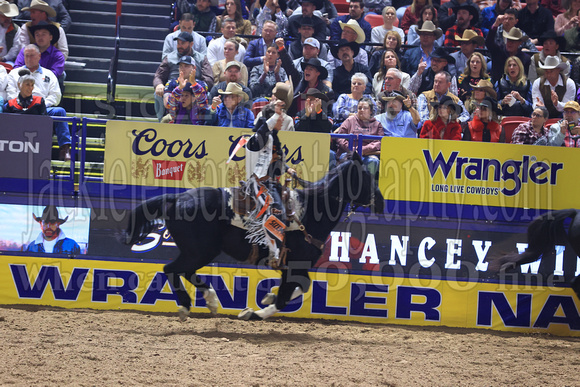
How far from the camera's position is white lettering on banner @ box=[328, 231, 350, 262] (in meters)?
9.23

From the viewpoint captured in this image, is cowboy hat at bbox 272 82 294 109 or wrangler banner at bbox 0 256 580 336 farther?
wrangler banner at bbox 0 256 580 336

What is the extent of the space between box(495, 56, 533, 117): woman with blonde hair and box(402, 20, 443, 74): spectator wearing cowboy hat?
4.16 feet

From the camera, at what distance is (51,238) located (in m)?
9.05

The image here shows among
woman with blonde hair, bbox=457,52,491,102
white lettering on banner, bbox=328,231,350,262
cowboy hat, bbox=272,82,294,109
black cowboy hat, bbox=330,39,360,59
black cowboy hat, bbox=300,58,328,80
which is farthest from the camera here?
black cowboy hat, bbox=330,39,360,59

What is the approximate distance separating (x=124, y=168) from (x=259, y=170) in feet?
7.20

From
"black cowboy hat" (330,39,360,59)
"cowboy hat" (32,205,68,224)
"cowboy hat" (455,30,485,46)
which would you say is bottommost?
"cowboy hat" (32,205,68,224)

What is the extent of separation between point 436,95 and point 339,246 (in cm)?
287

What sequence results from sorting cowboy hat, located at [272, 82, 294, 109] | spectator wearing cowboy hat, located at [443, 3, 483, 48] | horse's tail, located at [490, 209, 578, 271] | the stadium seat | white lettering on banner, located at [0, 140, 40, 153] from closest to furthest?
1. cowboy hat, located at [272, 82, 294, 109]
2. horse's tail, located at [490, 209, 578, 271]
3. white lettering on banner, located at [0, 140, 40, 153]
4. the stadium seat
5. spectator wearing cowboy hat, located at [443, 3, 483, 48]

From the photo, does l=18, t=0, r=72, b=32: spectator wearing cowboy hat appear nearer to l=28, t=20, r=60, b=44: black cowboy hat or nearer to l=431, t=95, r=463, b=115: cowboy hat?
l=28, t=20, r=60, b=44: black cowboy hat

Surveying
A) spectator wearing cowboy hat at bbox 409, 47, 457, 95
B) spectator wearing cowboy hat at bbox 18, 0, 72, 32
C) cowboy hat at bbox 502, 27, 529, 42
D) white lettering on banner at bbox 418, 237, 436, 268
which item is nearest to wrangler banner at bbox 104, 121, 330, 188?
white lettering on banner at bbox 418, 237, 436, 268

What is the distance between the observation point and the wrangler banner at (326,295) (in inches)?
357

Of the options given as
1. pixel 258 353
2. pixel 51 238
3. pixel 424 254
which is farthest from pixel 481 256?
pixel 51 238

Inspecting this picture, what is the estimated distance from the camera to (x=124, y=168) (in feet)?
29.7

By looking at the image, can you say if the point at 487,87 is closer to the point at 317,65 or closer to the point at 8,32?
the point at 317,65
